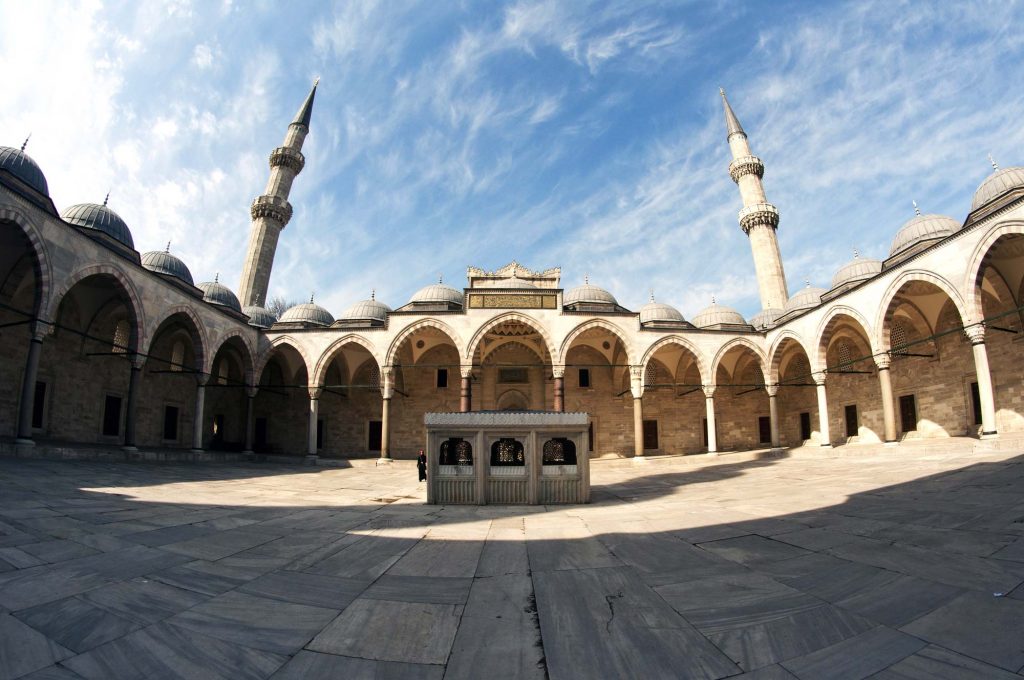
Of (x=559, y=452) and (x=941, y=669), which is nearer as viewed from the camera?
(x=941, y=669)

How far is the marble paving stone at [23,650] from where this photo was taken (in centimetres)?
214

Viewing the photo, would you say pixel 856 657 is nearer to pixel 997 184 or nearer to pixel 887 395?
pixel 887 395

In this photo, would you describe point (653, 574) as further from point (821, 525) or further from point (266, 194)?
point (266, 194)

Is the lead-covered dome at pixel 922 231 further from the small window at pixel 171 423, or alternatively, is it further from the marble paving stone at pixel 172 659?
the small window at pixel 171 423

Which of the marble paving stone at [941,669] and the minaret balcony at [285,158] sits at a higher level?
the minaret balcony at [285,158]

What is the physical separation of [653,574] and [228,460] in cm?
1909

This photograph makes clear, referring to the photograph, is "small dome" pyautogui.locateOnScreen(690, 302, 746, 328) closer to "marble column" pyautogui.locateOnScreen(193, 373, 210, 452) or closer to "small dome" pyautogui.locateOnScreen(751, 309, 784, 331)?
"small dome" pyautogui.locateOnScreen(751, 309, 784, 331)

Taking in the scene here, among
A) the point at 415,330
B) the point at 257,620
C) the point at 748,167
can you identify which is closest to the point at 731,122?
the point at 748,167

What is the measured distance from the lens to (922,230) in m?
18.1

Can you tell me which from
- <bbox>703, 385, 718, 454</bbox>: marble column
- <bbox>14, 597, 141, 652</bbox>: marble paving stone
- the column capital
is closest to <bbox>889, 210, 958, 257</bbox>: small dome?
the column capital

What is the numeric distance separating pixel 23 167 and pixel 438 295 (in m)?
15.5

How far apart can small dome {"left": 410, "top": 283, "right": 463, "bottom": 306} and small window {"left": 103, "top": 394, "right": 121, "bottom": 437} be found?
1275 centimetres

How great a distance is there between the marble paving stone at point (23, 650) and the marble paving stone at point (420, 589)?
5.13ft

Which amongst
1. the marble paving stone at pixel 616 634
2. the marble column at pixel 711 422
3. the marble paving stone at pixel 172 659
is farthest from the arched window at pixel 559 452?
the marble column at pixel 711 422
